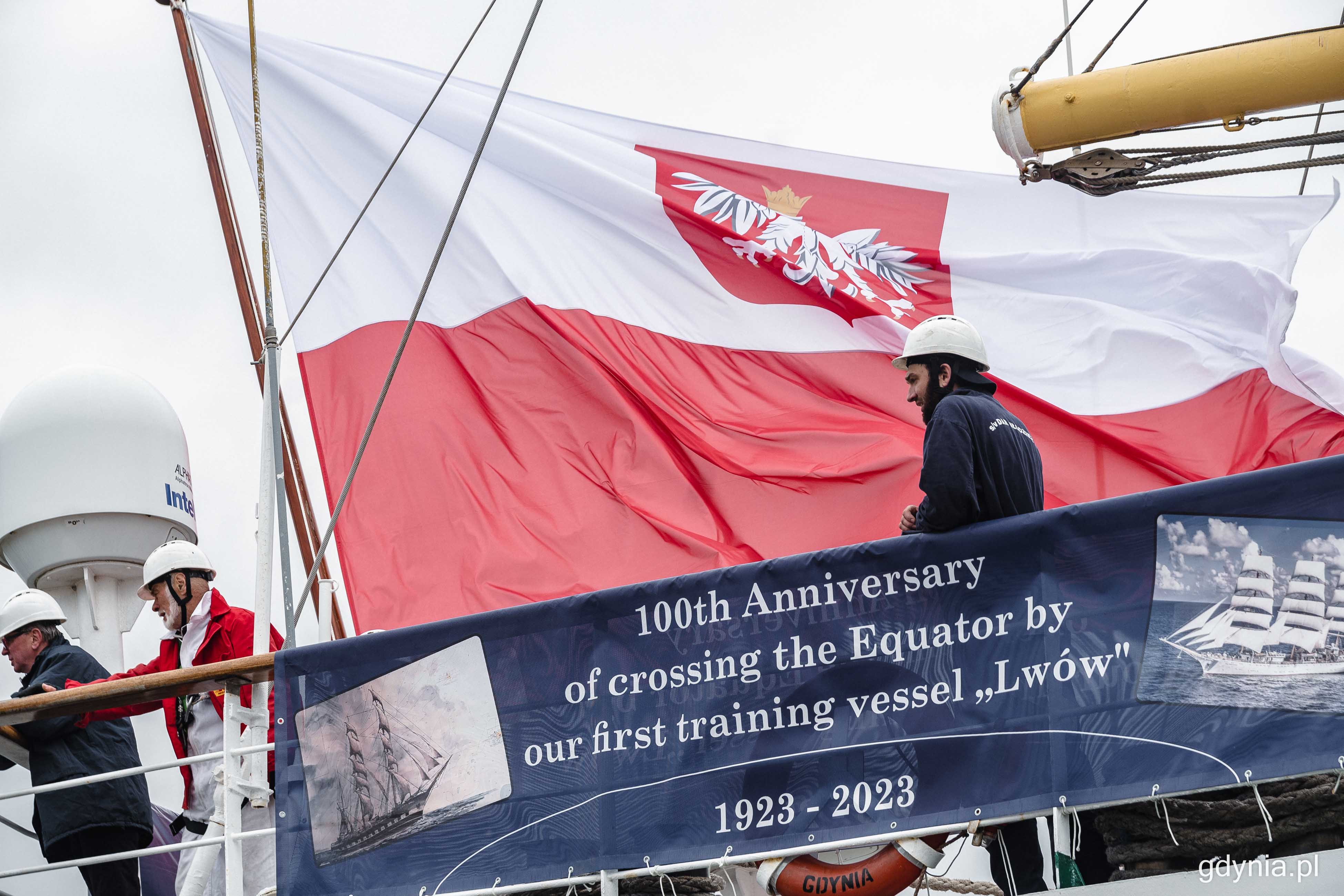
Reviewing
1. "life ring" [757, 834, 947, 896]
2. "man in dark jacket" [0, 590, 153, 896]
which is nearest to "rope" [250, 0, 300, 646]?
"man in dark jacket" [0, 590, 153, 896]

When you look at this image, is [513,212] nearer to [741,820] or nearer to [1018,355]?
Answer: [1018,355]

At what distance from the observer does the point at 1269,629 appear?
13.2 feet

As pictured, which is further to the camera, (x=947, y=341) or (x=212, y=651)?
(x=212, y=651)

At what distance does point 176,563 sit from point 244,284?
7.34 feet

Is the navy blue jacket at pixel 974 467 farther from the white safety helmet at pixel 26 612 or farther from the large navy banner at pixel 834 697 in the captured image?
the white safety helmet at pixel 26 612

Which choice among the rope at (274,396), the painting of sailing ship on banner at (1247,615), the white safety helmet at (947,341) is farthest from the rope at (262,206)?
the painting of sailing ship on banner at (1247,615)

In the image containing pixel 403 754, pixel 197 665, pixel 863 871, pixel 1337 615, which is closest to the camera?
pixel 1337 615

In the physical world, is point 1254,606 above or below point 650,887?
above

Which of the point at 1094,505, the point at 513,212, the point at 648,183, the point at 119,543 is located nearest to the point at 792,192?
the point at 648,183

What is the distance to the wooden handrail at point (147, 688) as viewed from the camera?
5.01 meters

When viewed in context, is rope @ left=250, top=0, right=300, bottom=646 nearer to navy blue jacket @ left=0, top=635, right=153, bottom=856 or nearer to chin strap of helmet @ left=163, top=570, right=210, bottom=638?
chin strap of helmet @ left=163, top=570, right=210, bottom=638

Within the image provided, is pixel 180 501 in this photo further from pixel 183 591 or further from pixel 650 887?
pixel 650 887

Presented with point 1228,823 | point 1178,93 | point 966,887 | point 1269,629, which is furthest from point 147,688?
point 1178,93

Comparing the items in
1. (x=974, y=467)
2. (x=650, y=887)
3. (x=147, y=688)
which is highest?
(x=974, y=467)
